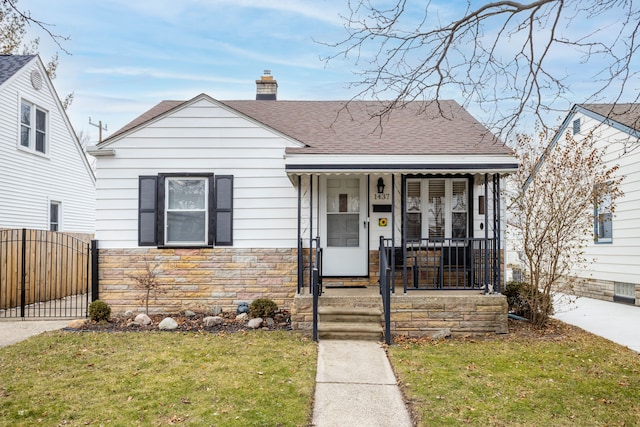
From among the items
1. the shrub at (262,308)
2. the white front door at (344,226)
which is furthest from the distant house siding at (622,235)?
the shrub at (262,308)

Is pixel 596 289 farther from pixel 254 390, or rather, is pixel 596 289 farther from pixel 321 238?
pixel 254 390

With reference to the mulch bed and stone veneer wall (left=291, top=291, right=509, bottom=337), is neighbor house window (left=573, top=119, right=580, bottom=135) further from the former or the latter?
the mulch bed

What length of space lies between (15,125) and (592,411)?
1349 centimetres

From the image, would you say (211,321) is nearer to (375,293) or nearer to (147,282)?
(147,282)

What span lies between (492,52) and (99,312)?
7.29 meters

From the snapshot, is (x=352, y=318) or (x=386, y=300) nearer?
(x=386, y=300)

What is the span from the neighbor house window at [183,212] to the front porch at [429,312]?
233 cm

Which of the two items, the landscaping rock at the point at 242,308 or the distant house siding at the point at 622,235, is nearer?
the landscaping rock at the point at 242,308

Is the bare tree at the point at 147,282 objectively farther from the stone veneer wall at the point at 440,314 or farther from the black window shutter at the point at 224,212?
the stone veneer wall at the point at 440,314

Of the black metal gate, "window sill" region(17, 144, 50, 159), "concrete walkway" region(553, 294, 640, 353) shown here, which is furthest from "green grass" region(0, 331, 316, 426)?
"window sill" region(17, 144, 50, 159)

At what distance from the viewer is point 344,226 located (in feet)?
30.6

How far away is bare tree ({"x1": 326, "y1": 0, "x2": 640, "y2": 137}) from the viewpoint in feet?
16.0

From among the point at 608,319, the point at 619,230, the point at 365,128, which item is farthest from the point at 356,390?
the point at 619,230

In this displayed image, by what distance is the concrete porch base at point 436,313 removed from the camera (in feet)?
25.0
